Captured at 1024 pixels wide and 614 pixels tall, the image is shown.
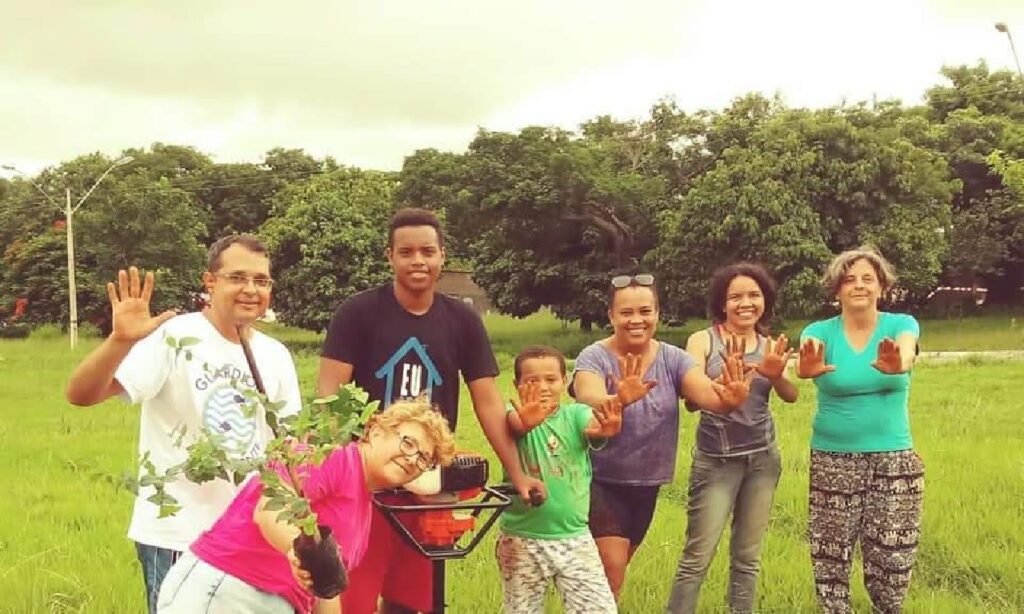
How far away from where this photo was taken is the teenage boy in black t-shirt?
3555 millimetres

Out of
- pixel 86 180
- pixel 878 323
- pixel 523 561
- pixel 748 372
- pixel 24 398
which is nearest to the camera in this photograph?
pixel 523 561

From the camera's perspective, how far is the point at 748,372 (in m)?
4.08

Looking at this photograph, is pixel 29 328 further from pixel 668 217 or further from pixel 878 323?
pixel 878 323

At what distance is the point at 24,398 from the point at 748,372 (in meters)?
14.3

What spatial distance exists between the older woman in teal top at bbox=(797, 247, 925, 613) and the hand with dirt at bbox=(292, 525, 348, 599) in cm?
252

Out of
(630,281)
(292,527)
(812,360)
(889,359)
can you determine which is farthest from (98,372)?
(889,359)

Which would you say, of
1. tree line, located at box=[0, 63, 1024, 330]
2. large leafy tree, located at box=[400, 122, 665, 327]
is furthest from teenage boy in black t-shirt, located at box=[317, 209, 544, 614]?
large leafy tree, located at box=[400, 122, 665, 327]

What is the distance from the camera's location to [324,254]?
30.1 m

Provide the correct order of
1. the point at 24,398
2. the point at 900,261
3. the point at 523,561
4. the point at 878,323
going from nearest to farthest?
the point at 523,561 < the point at 878,323 < the point at 24,398 < the point at 900,261

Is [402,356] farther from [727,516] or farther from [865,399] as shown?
[865,399]

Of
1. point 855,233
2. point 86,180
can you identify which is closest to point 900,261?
point 855,233

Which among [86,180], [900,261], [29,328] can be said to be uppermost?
[86,180]

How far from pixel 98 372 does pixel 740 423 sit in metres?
2.56

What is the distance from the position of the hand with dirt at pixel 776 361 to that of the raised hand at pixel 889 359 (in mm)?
403
